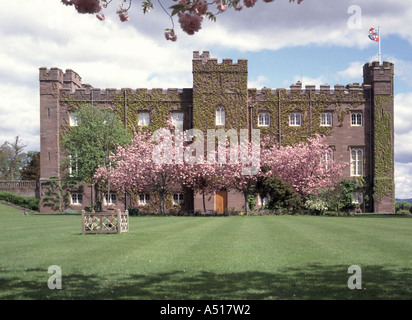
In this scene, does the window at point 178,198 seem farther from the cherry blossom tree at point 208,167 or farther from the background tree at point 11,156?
the background tree at point 11,156

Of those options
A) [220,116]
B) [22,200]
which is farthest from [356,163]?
[22,200]

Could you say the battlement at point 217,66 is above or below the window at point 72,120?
above

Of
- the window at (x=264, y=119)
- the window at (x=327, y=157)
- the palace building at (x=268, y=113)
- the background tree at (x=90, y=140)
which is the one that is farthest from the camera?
the window at (x=264, y=119)

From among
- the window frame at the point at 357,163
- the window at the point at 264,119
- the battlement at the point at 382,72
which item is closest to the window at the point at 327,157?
the window frame at the point at 357,163

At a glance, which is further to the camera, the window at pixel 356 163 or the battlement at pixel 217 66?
the window at pixel 356 163

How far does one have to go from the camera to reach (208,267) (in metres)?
9.97

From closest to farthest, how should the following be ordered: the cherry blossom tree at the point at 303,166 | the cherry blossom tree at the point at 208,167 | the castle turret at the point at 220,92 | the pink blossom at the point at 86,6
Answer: the pink blossom at the point at 86,6
the cherry blossom tree at the point at 208,167
the cherry blossom tree at the point at 303,166
the castle turret at the point at 220,92

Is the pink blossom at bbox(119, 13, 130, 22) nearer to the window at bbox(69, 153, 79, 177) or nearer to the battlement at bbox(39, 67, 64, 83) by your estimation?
the window at bbox(69, 153, 79, 177)

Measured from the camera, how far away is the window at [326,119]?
4506 centimetres

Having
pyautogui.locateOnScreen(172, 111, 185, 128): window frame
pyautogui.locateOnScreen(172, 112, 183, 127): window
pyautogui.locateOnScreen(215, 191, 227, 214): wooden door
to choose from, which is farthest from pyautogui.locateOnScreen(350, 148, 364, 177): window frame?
pyautogui.locateOnScreen(172, 112, 183, 127): window

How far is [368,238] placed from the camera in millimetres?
15406

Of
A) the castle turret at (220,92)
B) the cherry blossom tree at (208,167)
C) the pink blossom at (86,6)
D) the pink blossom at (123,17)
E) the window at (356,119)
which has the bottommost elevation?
the cherry blossom tree at (208,167)
